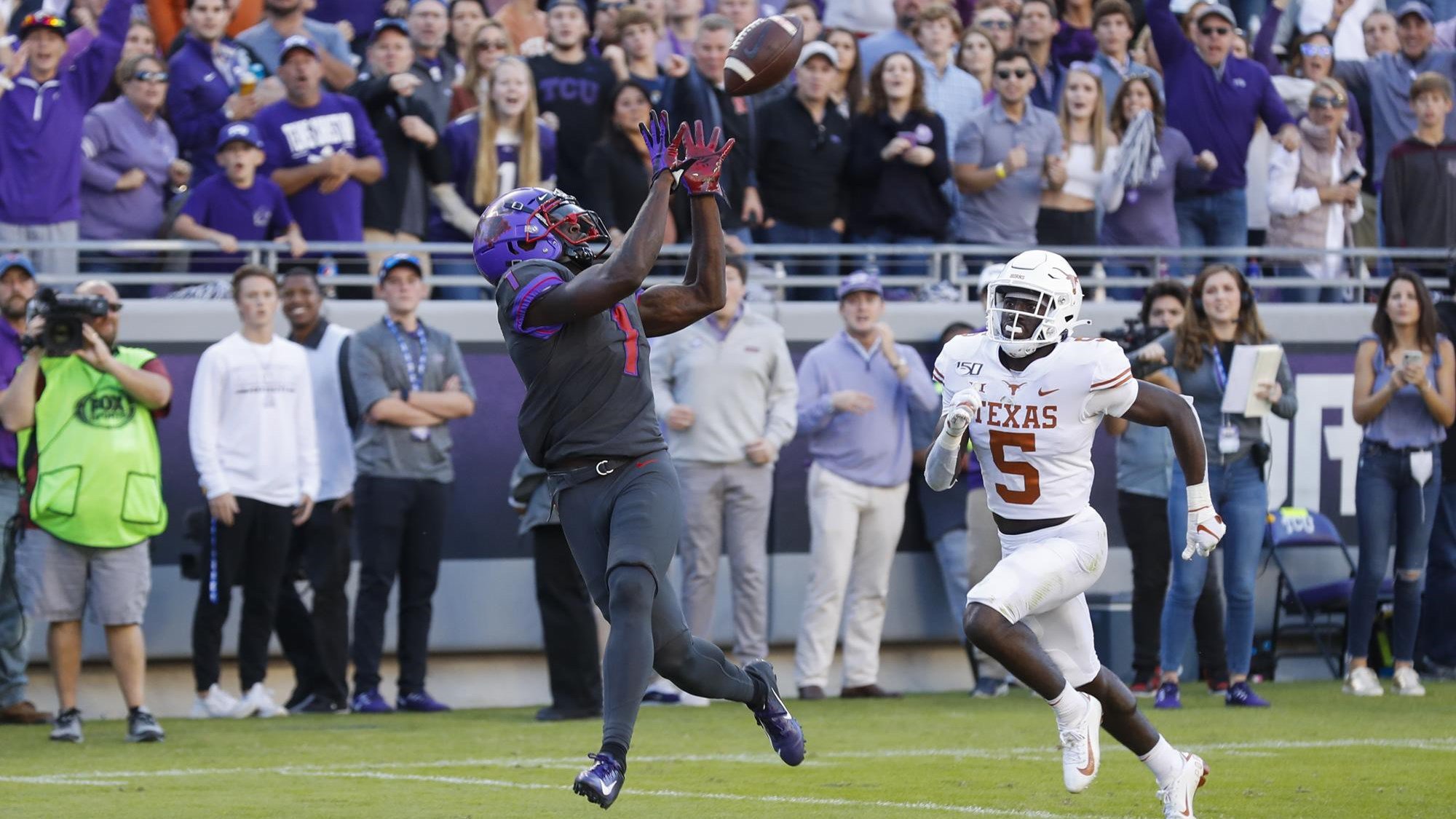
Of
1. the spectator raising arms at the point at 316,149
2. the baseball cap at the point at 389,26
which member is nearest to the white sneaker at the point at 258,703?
the spectator raising arms at the point at 316,149

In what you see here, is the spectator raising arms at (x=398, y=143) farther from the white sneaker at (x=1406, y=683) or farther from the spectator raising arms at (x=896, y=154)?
the white sneaker at (x=1406, y=683)

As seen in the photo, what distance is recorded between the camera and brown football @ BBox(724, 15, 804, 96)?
279 inches

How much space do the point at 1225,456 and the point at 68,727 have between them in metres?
5.89

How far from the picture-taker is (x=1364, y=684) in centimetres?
1177

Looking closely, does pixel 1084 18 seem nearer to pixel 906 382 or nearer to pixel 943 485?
pixel 906 382

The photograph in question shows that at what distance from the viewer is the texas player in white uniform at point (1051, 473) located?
6.87 metres

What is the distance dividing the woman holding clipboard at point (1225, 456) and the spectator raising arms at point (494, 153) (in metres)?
3.85

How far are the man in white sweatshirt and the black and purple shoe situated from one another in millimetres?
4687

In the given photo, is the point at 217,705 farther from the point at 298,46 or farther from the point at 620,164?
the point at 620,164

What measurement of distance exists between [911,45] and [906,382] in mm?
3235

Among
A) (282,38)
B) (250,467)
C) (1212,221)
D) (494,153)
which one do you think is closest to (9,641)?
(250,467)

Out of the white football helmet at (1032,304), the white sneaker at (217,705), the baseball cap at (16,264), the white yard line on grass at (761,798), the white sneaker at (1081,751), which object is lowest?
the white sneaker at (217,705)

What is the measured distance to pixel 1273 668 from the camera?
43.7ft

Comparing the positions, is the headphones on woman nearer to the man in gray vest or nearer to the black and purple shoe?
the man in gray vest
